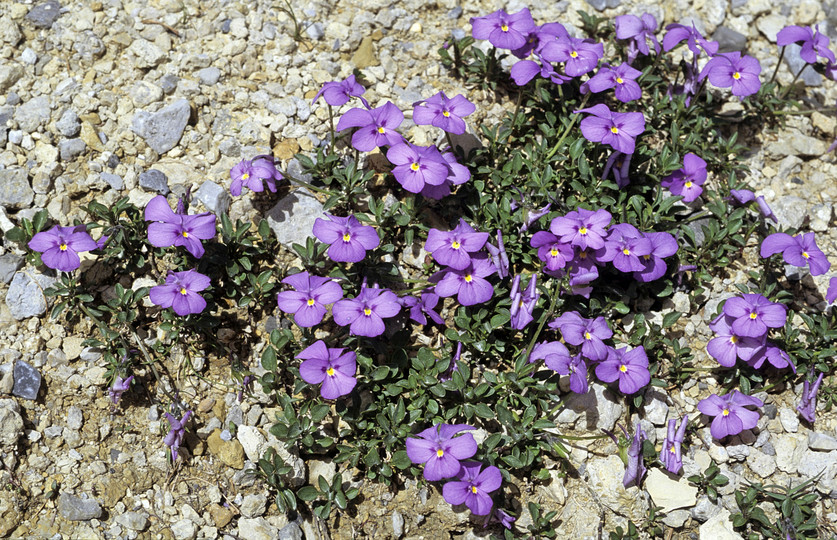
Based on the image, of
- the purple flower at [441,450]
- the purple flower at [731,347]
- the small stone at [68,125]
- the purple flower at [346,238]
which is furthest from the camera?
the small stone at [68,125]

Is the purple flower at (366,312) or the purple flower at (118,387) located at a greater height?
the purple flower at (366,312)

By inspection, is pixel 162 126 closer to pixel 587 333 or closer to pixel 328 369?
pixel 328 369

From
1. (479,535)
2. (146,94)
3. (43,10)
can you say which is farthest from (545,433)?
(43,10)

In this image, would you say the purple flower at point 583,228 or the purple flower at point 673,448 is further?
the purple flower at point 583,228

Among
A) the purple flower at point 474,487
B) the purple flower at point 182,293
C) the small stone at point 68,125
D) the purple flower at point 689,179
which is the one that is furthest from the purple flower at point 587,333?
the small stone at point 68,125

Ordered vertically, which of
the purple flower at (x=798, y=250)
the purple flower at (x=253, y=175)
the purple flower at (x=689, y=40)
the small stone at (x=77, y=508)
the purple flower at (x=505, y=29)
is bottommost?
the small stone at (x=77, y=508)

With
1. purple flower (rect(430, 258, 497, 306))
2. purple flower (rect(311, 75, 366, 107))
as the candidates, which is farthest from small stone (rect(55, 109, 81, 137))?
purple flower (rect(430, 258, 497, 306))

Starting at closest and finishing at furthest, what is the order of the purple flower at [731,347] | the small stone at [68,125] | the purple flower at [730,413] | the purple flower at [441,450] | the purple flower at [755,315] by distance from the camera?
the purple flower at [441,450] → the purple flower at [730,413] → the purple flower at [755,315] → the purple flower at [731,347] → the small stone at [68,125]

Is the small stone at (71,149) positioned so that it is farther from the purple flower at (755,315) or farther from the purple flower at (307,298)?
the purple flower at (755,315)
